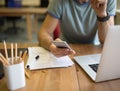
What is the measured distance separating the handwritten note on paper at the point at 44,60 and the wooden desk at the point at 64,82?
0.12 ft

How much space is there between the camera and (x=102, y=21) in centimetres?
144

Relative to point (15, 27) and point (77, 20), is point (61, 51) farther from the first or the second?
point (15, 27)

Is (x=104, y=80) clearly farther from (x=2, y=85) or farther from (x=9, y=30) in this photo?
(x=9, y=30)

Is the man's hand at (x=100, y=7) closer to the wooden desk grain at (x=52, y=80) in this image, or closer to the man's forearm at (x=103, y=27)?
the man's forearm at (x=103, y=27)

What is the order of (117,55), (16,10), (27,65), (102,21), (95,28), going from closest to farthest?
(117,55) → (27,65) → (102,21) → (95,28) → (16,10)

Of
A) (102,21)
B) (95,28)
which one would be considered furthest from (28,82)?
(95,28)

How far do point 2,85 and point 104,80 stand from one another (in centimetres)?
47

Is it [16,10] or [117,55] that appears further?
[16,10]

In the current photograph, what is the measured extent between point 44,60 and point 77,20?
1.90 feet

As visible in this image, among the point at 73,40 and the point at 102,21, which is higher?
the point at 102,21

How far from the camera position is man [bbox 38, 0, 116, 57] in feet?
4.86

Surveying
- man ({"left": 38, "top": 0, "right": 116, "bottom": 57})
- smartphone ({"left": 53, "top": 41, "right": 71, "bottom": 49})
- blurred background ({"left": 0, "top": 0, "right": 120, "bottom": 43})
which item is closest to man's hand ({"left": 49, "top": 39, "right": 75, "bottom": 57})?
smartphone ({"left": 53, "top": 41, "right": 71, "bottom": 49})

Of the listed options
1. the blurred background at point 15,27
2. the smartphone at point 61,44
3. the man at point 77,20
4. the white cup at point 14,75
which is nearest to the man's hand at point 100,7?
the man at point 77,20

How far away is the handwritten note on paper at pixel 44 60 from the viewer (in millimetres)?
1104
